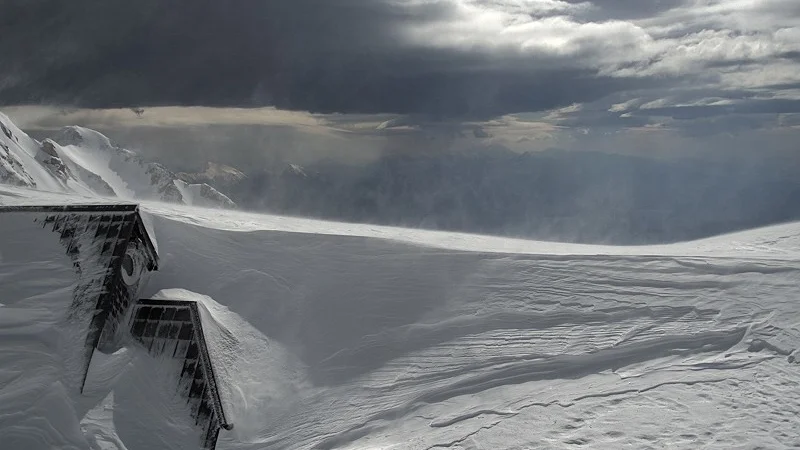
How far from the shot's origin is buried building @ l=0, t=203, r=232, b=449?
1339cm

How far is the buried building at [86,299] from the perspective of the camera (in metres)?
13.4

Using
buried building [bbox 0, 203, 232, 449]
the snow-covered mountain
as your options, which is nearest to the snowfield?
buried building [bbox 0, 203, 232, 449]

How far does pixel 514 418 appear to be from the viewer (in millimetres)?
12391

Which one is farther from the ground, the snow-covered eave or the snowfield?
the snow-covered eave

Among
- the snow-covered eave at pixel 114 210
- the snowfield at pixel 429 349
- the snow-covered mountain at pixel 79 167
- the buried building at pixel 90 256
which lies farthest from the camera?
the snow-covered mountain at pixel 79 167

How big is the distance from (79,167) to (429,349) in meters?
152

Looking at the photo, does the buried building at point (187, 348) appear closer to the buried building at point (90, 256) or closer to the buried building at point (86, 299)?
the buried building at point (86, 299)

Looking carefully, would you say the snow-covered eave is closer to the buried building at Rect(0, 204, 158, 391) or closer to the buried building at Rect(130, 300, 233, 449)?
the buried building at Rect(0, 204, 158, 391)

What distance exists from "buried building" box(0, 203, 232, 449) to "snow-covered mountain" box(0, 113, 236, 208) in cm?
6823

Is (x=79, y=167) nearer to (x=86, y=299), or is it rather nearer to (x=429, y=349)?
(x=86, y=299)

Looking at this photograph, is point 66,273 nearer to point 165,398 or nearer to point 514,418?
point 165,398

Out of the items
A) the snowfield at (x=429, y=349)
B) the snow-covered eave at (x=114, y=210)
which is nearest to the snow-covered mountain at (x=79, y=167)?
the snow-covered eave at (x=114, y=210)

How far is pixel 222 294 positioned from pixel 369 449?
5868 millimetres

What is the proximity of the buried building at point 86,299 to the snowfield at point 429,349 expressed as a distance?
74 mm
